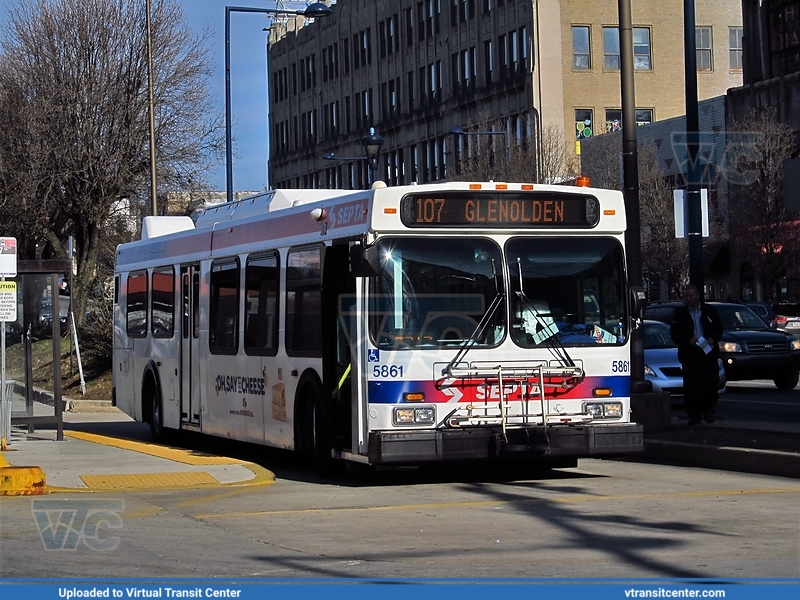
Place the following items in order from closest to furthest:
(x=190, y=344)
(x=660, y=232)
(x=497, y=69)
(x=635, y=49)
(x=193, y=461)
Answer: (x=193, y=461), (x=190, y=344), (x=660, y=232), (x=497, y=69), (x=635, y=49)

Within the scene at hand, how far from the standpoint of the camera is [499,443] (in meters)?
12.4

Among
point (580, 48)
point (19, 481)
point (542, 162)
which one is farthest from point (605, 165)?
point (19, 481)

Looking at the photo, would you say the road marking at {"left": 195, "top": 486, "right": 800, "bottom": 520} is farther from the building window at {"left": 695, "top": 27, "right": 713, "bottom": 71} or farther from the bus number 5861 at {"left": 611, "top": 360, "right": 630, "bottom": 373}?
the building window at {"left": 695, "top": 27, "right": 713, "bottom": 71}

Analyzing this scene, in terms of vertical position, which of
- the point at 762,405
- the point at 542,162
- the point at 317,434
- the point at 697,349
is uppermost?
the point at 542,162

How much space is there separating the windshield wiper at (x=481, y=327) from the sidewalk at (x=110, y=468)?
254 centimetres

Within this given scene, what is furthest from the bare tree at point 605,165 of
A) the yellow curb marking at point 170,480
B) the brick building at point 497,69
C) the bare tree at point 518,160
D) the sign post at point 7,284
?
the yellow curb marking at point 170,480

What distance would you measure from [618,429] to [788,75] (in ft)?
146

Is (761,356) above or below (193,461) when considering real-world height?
above

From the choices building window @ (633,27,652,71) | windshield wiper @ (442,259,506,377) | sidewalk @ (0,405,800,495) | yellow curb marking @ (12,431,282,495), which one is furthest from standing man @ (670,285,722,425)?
building window @ (633,27,652,71)

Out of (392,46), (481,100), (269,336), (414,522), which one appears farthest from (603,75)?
(414,522)

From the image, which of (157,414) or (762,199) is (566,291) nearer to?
(157,414)

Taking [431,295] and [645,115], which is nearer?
[431,295]

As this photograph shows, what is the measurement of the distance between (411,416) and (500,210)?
2142 mm

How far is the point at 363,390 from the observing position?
491 inches
